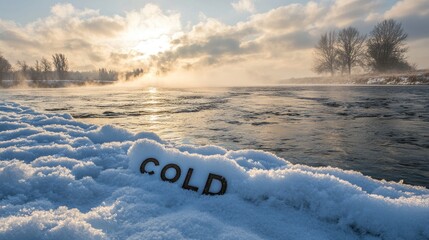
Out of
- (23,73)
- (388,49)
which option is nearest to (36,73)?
(23,73)

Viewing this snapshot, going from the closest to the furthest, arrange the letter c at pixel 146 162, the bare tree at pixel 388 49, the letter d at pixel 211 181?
the letter d at pixel 211 181, the letter c at pixel 146 162, the bare tree at pixel 388 49

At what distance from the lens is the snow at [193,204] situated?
1.72 m

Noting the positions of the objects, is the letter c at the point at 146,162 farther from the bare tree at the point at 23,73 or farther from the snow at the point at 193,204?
the bare tree at the point at 23,73

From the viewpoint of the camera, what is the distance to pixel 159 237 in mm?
1660

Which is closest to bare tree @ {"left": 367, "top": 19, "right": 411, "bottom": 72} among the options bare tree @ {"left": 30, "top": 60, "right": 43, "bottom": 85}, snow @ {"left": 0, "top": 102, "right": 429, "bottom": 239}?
snow @ {"left": 0, "top": 102, "right": 429, "bottom": 239}

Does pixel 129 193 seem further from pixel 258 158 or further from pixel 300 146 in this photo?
pixel 300 146

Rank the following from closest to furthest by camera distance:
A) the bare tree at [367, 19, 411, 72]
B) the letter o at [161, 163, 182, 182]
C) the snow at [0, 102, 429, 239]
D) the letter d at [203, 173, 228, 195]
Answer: the snow at [0, 102, 429, 239] < the letter d at [203, 173, 228, 195] < the letter o at [161, 163, 182, 182] < the bare tree at [367, 19, 411, 72]

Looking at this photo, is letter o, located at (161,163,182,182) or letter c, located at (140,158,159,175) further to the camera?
letter c, located at (140,158,159,175)

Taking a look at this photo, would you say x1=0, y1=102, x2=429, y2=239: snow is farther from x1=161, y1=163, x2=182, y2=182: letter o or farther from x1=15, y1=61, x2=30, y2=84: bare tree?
x1=15, y1=61, x2=30, y2=84: bare tree

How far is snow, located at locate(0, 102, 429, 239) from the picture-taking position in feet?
5.65

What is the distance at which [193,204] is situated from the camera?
2.14 metres

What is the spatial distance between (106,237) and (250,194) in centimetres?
111

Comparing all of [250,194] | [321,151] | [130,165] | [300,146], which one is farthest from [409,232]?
[300,146]

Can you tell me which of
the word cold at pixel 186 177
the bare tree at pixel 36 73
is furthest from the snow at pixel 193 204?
the bare tree at pixel 36 73
